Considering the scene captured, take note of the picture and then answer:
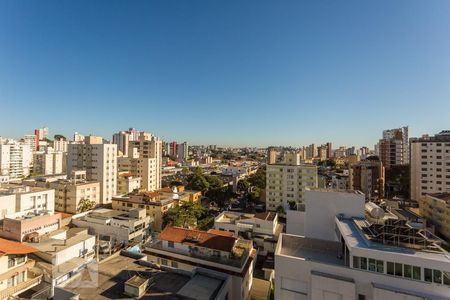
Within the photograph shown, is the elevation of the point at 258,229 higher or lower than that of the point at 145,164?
lower

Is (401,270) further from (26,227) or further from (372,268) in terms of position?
(26,227)

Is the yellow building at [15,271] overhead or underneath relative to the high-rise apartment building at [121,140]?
underneath

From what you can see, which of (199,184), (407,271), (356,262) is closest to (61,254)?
(356,262)

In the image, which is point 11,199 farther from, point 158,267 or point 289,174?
point 289,174

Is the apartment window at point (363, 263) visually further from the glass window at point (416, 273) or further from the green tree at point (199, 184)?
the green tree at point (199, 184)

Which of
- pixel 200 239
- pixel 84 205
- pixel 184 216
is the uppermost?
pixel 200 239

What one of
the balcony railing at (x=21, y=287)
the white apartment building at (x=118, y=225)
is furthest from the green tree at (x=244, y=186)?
the balcony railing at (x=21, y=287)

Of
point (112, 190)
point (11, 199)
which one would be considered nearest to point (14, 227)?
point (11, 199)

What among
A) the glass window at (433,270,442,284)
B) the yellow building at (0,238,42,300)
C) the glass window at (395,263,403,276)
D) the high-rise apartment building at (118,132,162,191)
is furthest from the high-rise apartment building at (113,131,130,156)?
the glass window at (433,270,442,284)
